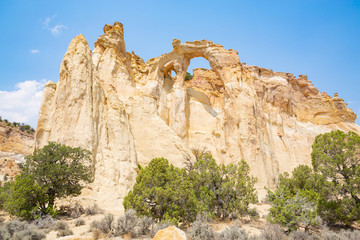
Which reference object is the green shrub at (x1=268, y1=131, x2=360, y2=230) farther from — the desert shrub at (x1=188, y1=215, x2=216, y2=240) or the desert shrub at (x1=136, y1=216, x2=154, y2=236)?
the desert shrub at (x1=136, y1=216, x2=154, y2=236)

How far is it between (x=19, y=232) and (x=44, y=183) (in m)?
3.95

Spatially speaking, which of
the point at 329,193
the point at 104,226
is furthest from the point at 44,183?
the point at 329,193

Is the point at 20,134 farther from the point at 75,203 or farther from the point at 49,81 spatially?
the point at 75,203

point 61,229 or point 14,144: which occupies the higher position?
point 14,144

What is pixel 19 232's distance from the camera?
289 inches

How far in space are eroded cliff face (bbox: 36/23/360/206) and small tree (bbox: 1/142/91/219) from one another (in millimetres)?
2449

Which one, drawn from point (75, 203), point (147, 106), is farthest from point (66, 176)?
point (147, 106)

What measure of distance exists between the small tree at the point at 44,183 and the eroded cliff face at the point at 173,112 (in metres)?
2.45

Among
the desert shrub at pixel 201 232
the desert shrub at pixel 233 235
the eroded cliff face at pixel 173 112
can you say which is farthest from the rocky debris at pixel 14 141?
the desert shrub at pixel 233 235

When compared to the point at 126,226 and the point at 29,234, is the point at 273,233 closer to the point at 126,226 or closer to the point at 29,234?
the point at 126,226

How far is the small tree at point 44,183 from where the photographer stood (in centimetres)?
974

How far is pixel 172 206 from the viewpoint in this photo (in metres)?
9.22

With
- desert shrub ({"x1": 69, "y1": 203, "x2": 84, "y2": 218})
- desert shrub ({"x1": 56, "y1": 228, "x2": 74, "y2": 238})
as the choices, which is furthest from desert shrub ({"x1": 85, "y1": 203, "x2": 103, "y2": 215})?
desert shrub ({"x1": 56, "y1": 228, "x2": 74, "y2": 238})

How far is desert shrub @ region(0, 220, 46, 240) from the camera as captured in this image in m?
7.07
